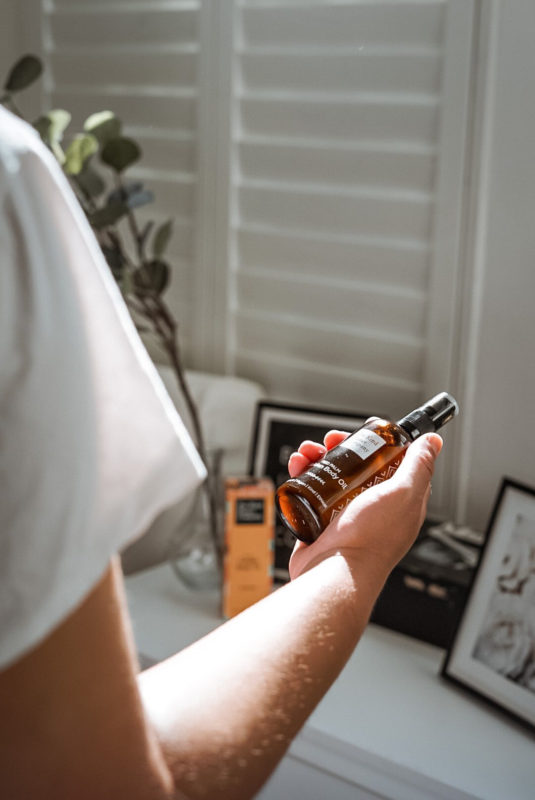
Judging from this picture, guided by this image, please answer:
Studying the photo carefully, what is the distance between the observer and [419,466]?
73 cm

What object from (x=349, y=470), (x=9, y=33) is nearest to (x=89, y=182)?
(x=9, y=33)

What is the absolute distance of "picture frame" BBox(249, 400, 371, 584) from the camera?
1.56m

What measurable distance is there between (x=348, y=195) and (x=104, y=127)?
42 centimetres

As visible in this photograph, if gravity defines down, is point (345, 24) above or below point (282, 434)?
above

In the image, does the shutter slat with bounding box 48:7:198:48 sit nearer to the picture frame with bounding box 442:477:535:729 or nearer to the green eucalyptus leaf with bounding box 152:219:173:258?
the green eucalyptus leaf with bounding box 152:219:173:258

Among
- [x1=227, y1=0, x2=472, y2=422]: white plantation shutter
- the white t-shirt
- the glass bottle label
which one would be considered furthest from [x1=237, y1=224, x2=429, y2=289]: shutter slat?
the white t-shirt

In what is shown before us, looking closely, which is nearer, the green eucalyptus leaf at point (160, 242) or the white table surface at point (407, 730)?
the white table surface at point (407, 730)

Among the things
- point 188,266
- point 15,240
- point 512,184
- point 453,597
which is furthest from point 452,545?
point 15,240

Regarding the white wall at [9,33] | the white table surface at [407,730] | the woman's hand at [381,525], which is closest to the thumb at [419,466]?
the woman's hand at [381,525]

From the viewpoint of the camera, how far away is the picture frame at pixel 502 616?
1224 millimetres

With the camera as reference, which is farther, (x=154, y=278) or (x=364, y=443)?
(x=154, y=278)

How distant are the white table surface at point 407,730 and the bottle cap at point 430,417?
46 centimetres

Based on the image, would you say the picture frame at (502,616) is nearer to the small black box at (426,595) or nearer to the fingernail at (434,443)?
the small black box at (426,595)

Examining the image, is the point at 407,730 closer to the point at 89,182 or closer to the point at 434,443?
the point at 434,443
